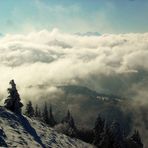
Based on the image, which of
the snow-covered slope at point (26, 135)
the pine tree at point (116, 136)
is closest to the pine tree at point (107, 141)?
the pine tree at point (116, 136)

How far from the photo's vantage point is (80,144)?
101m

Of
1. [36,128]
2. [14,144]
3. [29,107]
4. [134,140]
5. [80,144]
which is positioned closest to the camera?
[14,144]

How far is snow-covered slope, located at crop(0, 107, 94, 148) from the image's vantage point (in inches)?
2776

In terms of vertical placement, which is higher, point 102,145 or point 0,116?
point 0,116

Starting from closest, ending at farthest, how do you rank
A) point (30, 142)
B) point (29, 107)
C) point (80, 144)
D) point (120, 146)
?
1. point (30, 142)
2. point (80, 144)
3. point (120, 146)
4. point (29, 107)

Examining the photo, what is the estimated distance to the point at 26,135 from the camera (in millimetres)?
78312

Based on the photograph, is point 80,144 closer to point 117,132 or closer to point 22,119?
point 22,119

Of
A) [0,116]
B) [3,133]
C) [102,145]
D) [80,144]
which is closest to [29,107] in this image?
[102,145]

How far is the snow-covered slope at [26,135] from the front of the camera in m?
70.5

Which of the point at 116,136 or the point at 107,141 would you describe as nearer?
the point at 107,141

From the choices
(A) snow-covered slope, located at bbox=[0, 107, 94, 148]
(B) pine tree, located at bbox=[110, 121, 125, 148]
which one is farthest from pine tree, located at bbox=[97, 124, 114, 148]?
(A) snow-covered slope, located at bbox=[0, 107, 94, 148]

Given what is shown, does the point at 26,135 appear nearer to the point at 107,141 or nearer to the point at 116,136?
the point at 107,141

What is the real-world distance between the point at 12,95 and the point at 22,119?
748cm

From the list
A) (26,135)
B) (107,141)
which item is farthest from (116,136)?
(26,135)
